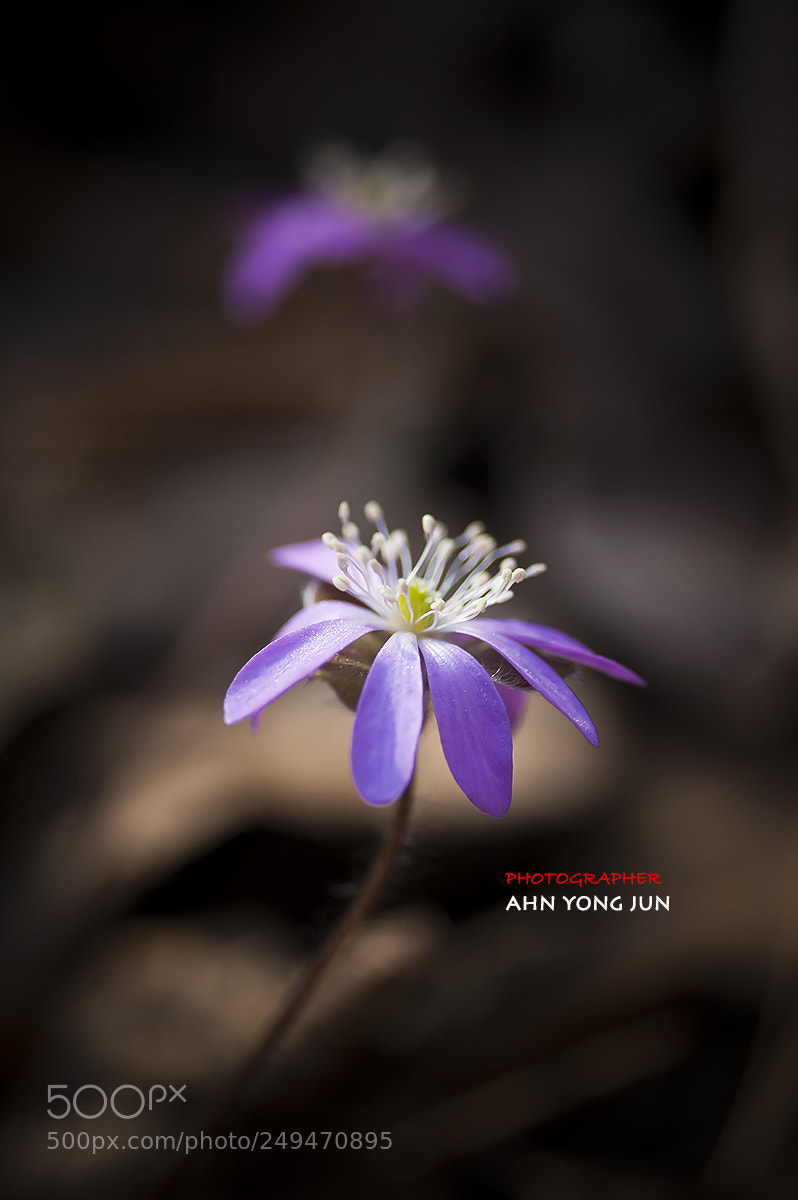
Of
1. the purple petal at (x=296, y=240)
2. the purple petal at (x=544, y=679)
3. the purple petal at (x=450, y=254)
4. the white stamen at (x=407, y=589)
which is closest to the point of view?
the purple petal at (x=544, y=679)

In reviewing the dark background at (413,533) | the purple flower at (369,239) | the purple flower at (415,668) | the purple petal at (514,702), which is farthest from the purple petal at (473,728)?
the purple flower at (369,239)

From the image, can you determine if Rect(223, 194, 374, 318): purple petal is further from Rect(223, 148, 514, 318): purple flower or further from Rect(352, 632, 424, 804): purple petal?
Rect(352, 632, 424, 804): purple petal

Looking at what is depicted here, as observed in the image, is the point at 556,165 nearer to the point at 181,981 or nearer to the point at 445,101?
the point at 445,101

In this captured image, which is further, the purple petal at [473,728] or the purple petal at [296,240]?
the purple petal at [296,240]

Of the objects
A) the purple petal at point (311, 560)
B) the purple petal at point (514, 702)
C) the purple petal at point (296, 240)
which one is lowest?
the purple petal at point (514, 702)

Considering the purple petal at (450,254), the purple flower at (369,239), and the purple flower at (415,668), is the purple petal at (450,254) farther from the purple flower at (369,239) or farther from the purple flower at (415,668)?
the purple flower at (415,668)

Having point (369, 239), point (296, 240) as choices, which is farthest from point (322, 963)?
point (369, 239)

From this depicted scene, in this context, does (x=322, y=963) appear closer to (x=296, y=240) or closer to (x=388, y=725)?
(x=388, y=725)
